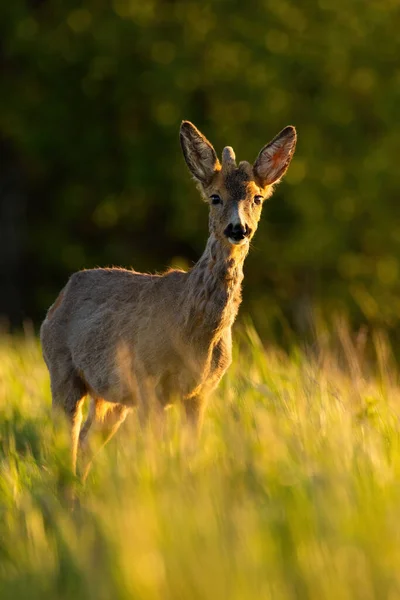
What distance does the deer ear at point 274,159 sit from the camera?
676 cm

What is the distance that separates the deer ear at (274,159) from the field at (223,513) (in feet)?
5.03

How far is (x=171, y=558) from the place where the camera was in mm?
3682

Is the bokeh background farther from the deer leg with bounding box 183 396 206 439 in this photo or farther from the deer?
the deer leg with bounding box 183 396 206 439

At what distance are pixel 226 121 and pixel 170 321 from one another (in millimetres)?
13390

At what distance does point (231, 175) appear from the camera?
21.8ft

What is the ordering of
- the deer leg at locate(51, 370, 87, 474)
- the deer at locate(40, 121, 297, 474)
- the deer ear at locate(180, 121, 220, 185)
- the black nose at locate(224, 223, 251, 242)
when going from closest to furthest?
the black nose at locate(224, 223, 251, 242)
the deer at locate(40, 121, 297, 474)
the deer ear at locate(180, 121, 220, 185)
the deer leg at locate(51, 370, 87, 474)

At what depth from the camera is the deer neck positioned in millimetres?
6375

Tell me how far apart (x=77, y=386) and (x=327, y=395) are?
186cm

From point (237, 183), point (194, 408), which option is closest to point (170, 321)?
point (194, 408)

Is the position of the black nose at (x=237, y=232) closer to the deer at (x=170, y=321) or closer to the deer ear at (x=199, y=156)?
the deer at (x=170, y=321)

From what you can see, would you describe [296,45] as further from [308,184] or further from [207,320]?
[207,320]

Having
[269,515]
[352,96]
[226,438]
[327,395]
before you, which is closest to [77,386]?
[327,395]

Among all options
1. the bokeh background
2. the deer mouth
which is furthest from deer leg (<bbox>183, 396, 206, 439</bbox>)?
the bokeh background

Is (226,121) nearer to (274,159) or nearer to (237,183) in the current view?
(274,159)
